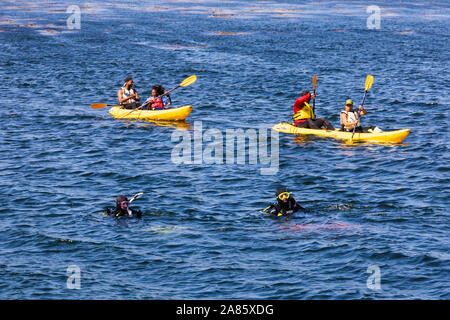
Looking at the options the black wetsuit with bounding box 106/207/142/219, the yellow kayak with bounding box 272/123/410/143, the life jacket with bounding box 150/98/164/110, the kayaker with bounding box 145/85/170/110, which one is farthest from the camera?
the life jacket with bounding box 150/98/164/110

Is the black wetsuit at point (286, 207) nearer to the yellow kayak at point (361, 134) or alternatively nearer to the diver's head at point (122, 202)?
the diver's head at point (122, 202)

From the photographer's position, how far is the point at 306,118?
28.0m

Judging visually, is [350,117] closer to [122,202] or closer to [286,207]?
[286,207]

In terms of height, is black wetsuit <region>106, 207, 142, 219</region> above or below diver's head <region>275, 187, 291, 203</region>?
below

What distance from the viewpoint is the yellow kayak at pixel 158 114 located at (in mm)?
30156

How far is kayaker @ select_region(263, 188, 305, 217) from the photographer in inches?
702

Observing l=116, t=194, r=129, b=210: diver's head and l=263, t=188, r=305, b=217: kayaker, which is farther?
l=263, t=188, r=305, b=217: kayaker

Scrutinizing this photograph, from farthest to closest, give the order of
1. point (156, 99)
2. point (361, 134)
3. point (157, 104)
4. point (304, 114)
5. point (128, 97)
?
point (128, 97), point (157, 104), point (156, 99), point (304, 114), point (361, 134)

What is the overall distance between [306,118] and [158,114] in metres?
7.07

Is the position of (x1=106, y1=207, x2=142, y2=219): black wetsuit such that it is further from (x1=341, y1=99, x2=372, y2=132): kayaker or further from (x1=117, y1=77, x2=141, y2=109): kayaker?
(x1=117, y1=77, x2=141, y2=109): kayaker

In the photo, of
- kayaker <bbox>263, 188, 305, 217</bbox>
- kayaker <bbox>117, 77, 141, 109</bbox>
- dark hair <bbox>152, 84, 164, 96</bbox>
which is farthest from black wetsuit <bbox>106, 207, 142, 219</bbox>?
kayaker <bbox>117, 77, 141, 109</bbox>

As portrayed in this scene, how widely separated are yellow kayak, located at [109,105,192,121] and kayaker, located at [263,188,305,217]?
41.8ft

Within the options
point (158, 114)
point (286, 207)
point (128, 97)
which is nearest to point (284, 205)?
point (286, 207)
